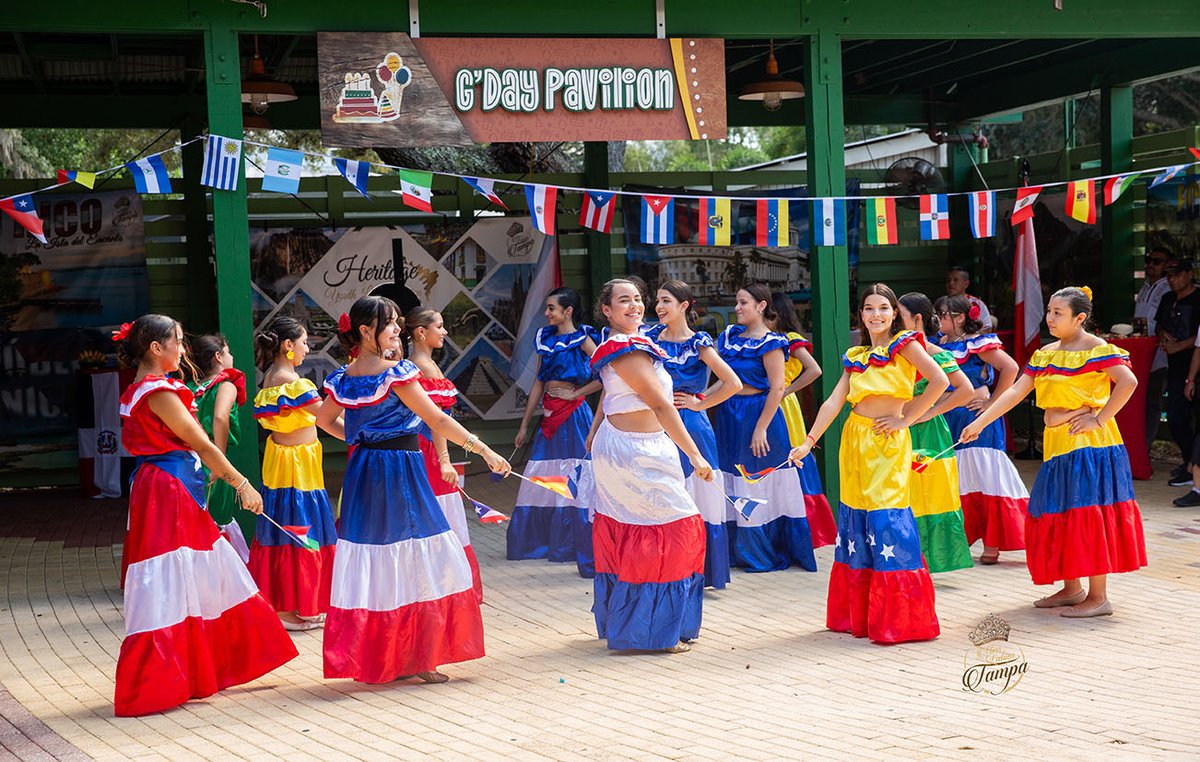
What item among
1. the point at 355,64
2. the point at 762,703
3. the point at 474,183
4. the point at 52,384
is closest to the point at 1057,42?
the point at 474,183

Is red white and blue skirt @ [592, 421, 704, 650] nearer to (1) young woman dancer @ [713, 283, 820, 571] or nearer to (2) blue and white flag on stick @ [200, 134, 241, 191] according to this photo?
(1) young woman dancer @ [713, 283, 820, 571]

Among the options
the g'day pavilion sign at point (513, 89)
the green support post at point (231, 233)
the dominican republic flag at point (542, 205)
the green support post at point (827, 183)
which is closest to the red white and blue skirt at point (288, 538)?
the green support post at point (231, 233)

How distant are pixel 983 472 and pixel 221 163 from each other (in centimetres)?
528

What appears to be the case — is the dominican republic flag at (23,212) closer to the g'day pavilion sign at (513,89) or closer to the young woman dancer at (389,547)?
the g'day pavilion sign at (513,89)

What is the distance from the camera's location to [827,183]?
8.95 m

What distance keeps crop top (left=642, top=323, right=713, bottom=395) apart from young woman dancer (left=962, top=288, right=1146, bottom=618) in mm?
1536

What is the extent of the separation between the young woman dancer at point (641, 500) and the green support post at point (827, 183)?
316 centimetres

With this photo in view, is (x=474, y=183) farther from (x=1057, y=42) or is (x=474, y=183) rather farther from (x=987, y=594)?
(x=1057, y=42)

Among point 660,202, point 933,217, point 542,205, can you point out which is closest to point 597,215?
point 660,202

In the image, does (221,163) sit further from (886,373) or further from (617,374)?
(886,373)

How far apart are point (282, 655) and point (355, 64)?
4110 millimetres

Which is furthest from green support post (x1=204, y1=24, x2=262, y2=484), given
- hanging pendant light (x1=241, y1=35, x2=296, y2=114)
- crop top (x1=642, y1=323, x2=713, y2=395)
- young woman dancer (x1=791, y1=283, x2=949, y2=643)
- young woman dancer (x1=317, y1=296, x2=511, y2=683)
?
young woman dancer (x1=791, y1=283, x2=949, y2=643)

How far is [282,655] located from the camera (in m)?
5.61

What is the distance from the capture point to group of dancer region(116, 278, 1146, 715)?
546 cm
